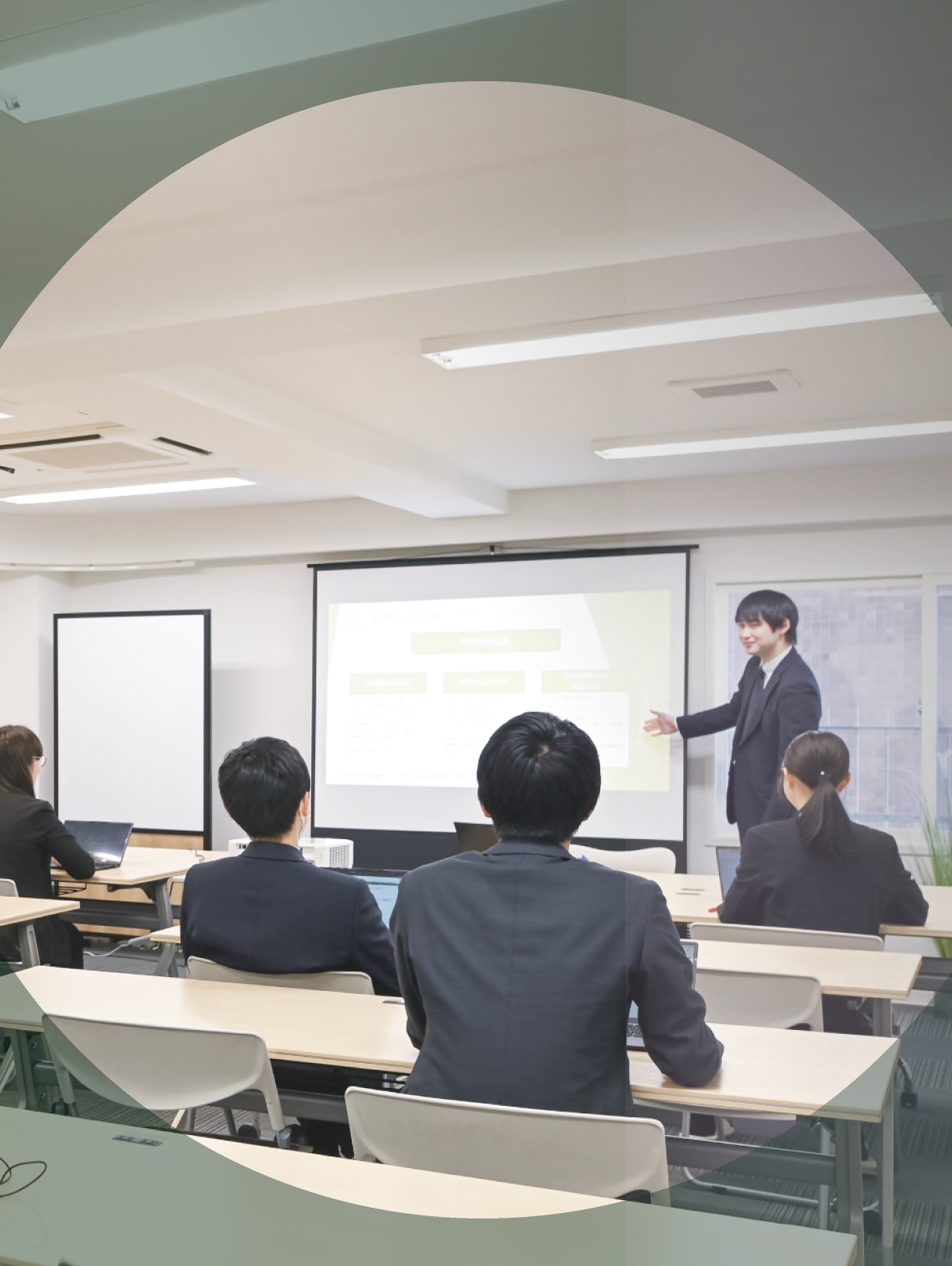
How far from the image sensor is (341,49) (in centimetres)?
179

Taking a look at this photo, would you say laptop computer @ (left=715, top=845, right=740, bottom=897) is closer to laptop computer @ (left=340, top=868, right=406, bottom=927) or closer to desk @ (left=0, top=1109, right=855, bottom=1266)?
laptop computer @ (left=340, top=868, right=406, bottom=927)

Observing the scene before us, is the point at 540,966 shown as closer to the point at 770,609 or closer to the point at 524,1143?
the point at 524,1143

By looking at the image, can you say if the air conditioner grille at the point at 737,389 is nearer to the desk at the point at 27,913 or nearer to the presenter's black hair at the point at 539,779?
the presenter's black hair at the point at 539,779

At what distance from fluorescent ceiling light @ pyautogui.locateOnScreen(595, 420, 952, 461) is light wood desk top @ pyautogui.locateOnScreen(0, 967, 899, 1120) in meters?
3.38

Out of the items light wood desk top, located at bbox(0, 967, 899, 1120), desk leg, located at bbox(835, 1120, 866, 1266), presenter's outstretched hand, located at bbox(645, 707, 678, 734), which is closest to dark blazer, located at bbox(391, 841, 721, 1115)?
light wood desk top, located at bbox(0, 967, 899, 1120)

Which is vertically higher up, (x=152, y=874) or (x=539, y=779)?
(x=539, y=779)

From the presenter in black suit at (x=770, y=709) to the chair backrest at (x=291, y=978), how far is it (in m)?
1.26

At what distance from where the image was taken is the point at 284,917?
2348mm

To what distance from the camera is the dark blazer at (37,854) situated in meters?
3.95

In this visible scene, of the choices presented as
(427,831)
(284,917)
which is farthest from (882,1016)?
(427,831)

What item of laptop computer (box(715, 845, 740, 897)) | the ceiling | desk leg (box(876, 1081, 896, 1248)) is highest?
the ceiling

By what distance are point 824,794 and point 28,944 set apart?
264 centimetres

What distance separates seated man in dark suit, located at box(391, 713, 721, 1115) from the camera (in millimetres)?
1574

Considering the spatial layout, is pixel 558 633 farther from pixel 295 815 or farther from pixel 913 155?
pixel 913 155
